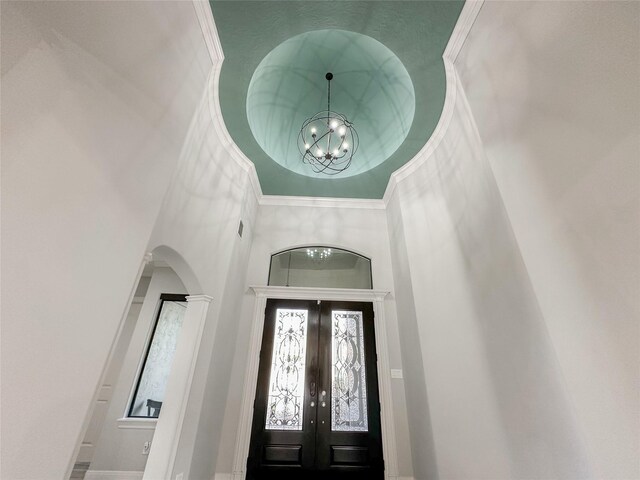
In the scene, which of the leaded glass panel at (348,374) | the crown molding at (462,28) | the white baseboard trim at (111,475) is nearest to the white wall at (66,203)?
the crown molding at (462,28)

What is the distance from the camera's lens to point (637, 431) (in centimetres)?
111

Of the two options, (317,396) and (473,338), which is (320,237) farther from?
(473,338)

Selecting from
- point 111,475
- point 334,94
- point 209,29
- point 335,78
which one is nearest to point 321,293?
point 334,94

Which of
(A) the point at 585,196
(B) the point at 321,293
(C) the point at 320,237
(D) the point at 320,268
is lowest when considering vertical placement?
(A) the point at 585,196

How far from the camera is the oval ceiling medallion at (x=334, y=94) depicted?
10.1 ft

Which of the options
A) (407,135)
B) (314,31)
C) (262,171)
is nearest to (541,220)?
(407,135)

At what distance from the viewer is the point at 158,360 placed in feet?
13.6

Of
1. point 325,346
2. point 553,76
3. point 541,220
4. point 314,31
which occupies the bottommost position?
point 325,346

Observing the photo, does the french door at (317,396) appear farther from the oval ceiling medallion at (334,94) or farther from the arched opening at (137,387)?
the oval ceiling medallion at (334,94)

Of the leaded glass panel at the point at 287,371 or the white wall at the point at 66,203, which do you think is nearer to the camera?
the white wall at the point at 66,203

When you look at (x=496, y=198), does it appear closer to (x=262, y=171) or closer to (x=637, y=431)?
(x=637, y=431)

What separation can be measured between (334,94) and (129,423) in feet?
18.0

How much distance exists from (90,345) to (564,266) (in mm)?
2504

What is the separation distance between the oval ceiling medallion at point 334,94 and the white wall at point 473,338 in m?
0.71
